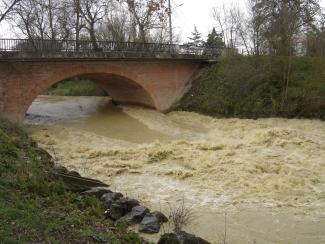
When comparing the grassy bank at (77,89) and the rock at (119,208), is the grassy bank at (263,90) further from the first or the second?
the rock at (119,208)

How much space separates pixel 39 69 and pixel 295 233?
56.6 ft

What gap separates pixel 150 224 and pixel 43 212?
2874 millimetres

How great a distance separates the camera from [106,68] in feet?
84.1

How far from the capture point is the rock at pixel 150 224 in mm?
9531

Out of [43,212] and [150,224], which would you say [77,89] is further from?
[43,212]

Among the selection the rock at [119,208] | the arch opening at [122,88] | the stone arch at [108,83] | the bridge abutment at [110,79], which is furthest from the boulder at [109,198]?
the arch opening at [122,88]

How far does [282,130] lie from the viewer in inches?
787

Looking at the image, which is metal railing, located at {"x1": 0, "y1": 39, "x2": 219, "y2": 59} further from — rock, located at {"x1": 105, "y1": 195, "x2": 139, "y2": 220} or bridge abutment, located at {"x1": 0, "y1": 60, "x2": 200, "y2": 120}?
rock, located at {"x1": 105, "y1": 195, "x2": 139, "y2": 220}

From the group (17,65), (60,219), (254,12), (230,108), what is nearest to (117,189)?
(60,219)

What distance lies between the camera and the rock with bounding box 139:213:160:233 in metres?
9.53

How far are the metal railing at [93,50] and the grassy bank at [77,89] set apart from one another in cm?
1121

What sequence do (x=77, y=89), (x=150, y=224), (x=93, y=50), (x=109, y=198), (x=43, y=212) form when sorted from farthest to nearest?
1. (x=77, y=89)
2. (x=93, y=50)
3. (x=109, y=198)
4. (x=150, y=224)
5. (x=43, y=212)

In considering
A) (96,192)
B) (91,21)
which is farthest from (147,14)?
(96,192)

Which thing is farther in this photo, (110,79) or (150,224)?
(110,79)
